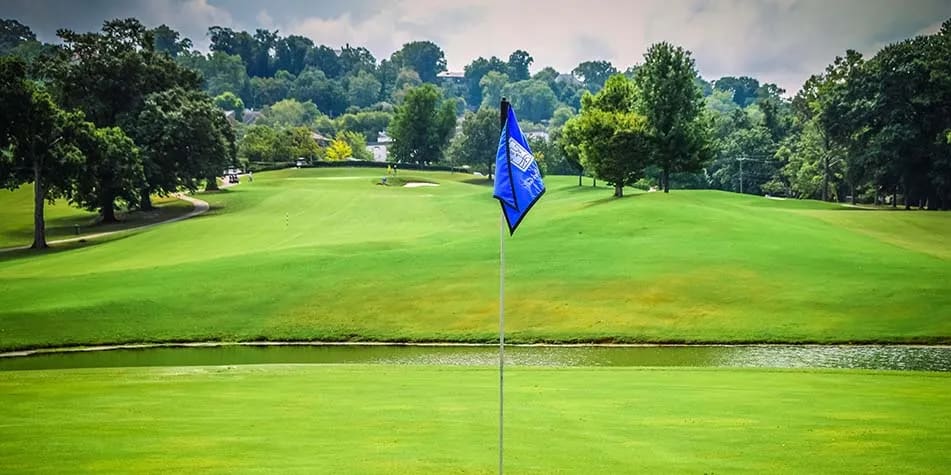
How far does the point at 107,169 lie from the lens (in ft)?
230

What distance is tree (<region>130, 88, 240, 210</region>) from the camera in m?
80.9

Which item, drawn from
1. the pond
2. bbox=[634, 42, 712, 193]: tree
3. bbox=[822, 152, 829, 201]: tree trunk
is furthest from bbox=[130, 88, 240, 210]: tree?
bbox=[822, 152, 829, 201]: tree trunk

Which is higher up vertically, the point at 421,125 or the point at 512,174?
the point at 421,125

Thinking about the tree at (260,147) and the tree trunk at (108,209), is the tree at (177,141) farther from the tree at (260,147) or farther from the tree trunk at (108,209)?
the tree at (260,147)

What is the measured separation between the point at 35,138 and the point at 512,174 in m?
60.0

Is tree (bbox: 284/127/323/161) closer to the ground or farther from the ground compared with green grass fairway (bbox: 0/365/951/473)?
farther from the ground

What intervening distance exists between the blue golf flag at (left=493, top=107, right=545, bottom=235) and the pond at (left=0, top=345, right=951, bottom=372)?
19.7m

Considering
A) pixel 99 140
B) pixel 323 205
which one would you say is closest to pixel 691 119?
pixel 323 205

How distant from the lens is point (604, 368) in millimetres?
29812

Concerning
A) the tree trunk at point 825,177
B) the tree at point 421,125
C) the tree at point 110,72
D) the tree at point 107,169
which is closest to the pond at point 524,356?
the tree at point 107,169

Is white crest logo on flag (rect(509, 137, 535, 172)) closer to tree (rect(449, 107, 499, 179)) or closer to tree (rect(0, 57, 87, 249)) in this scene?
tree (rect(0, 57, 87, 249))

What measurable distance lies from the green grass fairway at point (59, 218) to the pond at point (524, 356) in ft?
130

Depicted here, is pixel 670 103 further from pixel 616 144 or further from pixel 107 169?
pixel 107 169

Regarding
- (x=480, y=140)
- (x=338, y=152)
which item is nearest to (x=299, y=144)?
(x=338, y=152)
